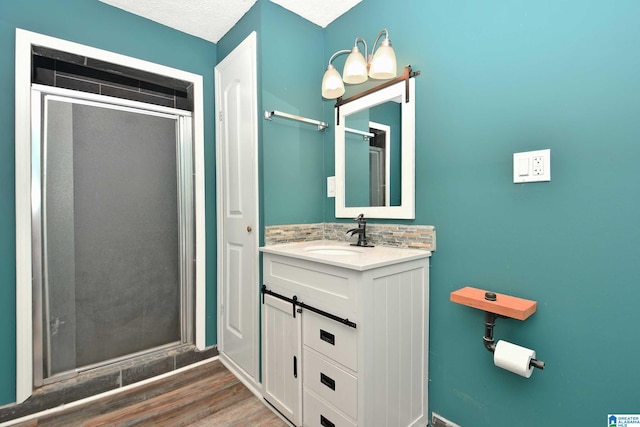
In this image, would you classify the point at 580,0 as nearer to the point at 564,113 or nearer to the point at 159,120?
the point at 564,113

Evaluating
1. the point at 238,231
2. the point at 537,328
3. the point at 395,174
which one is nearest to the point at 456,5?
the point at 395,174

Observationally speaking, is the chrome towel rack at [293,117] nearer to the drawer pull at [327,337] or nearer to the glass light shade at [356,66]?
the glass light shade at [356,66]

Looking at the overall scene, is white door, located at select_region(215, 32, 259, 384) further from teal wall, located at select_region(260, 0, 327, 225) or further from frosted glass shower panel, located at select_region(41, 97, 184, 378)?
frosted glass shower panel, located at select_region(41, 97, 184, 378)

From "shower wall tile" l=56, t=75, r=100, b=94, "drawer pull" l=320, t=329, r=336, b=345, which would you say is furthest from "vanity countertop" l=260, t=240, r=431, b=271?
"shower wall tile" l=56, t=75, r=100, b=94

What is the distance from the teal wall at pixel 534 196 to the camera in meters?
0.92

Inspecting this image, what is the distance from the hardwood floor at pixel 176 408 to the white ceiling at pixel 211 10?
7.95ft

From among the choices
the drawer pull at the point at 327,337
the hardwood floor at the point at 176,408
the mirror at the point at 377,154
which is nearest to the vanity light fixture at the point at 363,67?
the mirror at the point at 377,154

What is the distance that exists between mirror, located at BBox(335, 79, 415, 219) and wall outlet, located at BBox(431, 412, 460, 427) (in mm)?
978

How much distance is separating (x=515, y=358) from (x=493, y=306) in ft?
0.61

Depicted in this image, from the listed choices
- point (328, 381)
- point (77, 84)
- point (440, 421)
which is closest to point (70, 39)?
point (77, 84)

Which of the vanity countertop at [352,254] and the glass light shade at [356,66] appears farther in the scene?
the glass light shade at [356,66]

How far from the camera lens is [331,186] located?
76.5 inches

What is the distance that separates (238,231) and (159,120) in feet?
3.19

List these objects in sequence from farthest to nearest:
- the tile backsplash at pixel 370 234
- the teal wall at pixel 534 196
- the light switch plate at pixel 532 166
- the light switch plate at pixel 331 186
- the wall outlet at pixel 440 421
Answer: the light switch plate at pixel 331 186 < the tile backsplash at pixel 370 234 < the wall outlet at pixel 440 421 < the light switch plate at pixel 532 166 < the teal wall at pixel 534 196
